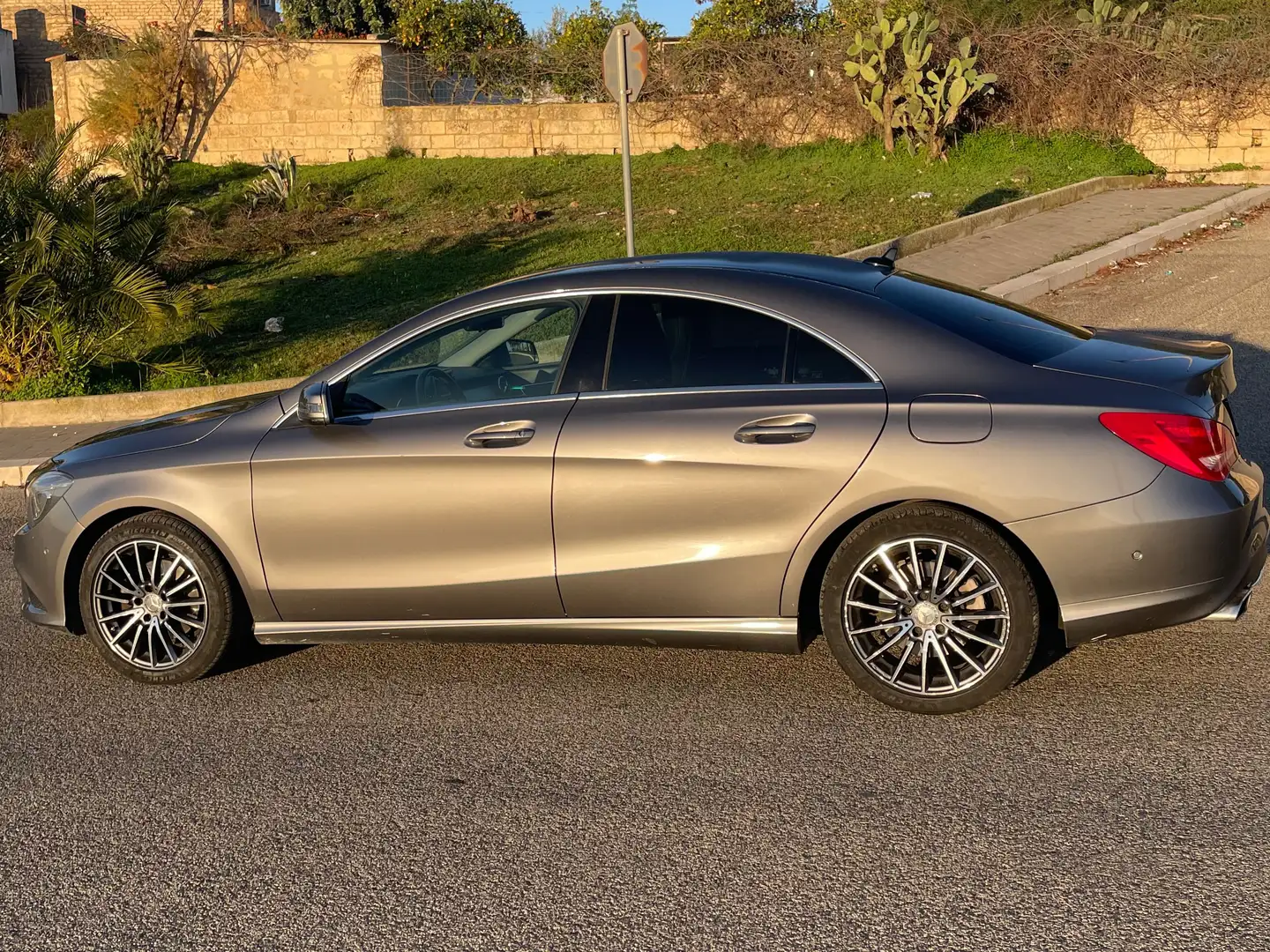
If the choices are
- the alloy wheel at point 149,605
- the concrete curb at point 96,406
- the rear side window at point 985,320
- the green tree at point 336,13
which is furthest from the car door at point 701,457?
the green tree at point 336,13

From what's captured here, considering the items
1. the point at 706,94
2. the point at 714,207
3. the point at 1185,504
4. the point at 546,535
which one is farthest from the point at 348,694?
the point at 706,94

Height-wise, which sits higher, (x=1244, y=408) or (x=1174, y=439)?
(x=1174, y=439)

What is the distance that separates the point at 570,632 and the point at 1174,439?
2229mm

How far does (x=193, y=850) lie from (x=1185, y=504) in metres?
3.31

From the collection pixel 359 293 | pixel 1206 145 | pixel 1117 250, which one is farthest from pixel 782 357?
pixel 1206 145

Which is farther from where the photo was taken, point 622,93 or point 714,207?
point 714,207

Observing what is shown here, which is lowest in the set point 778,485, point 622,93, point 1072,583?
point 1072,583

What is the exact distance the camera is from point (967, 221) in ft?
57.6

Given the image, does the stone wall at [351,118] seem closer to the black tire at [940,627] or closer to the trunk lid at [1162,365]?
the trunk lid at [1162,365]

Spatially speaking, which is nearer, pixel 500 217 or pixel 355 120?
pixel 500 217

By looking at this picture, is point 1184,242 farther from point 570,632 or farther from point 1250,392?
point 570,632

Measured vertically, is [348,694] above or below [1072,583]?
below

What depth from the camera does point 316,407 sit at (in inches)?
207

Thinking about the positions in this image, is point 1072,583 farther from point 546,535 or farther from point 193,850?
point 193,850
